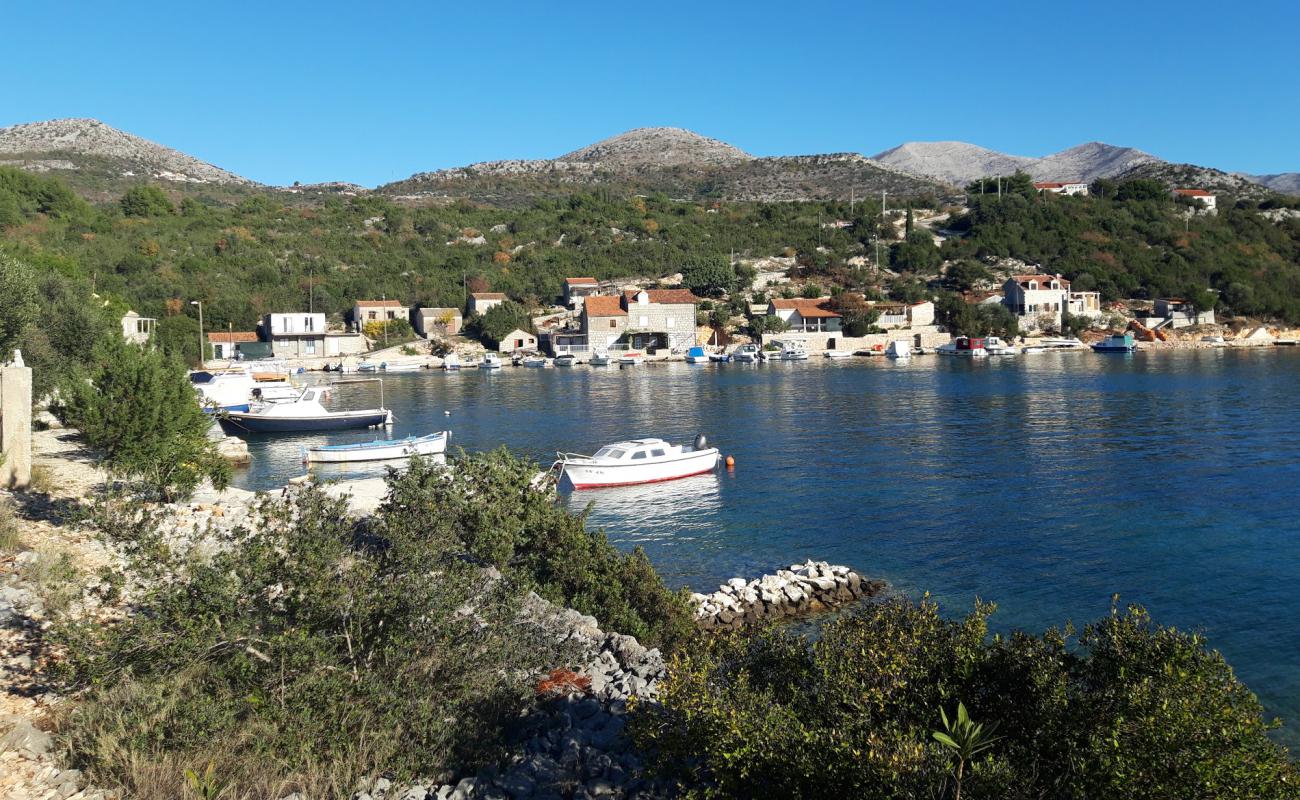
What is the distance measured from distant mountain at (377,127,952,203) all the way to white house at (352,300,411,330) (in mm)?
73078

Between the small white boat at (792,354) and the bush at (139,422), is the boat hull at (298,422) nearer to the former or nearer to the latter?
the bush at (139,422)

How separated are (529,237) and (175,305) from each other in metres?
47.9

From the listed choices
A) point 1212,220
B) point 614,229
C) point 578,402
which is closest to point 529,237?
point 614,229

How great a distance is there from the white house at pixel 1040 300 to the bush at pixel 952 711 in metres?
91.0

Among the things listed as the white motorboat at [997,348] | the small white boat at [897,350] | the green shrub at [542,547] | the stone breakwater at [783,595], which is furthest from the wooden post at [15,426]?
the white motorboat at [997,348]

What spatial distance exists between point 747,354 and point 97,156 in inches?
5182

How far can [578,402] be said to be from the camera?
4838 centimetres

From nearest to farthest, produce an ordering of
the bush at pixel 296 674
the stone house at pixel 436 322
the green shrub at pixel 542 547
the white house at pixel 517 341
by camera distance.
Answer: the bush at pixel 296 674, the green shrub at pixel 542 547, the white house at pixel 517 341, the stone house at pixel 436 322

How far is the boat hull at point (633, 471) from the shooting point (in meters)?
26.5

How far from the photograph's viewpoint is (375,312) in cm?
8462

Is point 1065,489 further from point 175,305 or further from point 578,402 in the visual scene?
point 175,305

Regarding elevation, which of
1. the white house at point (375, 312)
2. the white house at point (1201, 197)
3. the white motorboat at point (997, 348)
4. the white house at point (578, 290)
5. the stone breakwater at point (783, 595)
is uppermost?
the white house at point (1201, 197)

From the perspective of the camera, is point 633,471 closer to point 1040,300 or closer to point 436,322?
point 436,322

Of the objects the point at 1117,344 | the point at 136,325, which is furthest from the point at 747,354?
the point at 136,325
